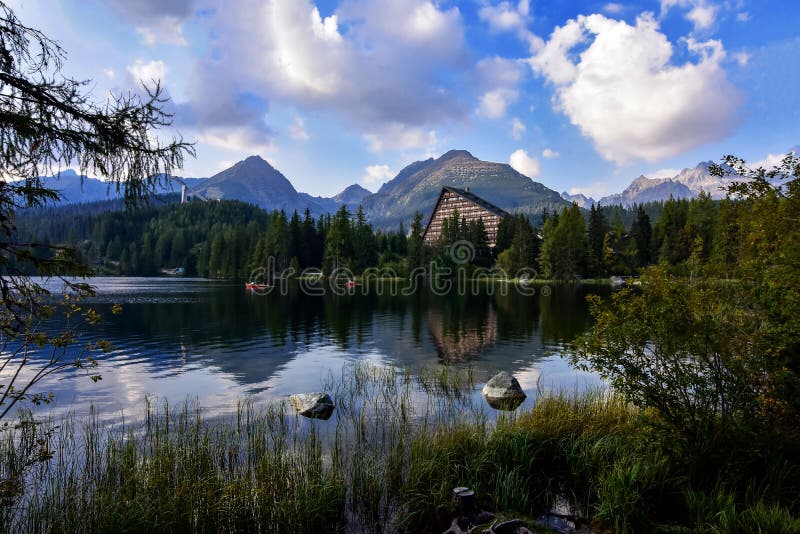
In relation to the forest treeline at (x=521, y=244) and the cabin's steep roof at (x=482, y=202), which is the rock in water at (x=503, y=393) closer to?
the forest treeline at (x=521, y=244)

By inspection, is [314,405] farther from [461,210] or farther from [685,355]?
[461,210]

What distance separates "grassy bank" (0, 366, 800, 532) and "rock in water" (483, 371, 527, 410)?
4.09 m

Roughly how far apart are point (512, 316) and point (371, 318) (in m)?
14.0

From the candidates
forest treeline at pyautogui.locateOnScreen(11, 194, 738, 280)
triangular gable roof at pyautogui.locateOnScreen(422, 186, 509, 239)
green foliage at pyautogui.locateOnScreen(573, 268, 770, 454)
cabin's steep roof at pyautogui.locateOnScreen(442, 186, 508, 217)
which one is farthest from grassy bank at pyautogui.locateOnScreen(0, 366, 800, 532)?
cabin's steep roof at pyautogui.locateOnScreen(442, 186, 508, 217)

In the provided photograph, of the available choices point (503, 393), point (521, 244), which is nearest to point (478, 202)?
point (521, 244)

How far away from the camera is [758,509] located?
6410 mm

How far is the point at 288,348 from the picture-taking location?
29.0m

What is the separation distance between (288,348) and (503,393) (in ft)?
54.3

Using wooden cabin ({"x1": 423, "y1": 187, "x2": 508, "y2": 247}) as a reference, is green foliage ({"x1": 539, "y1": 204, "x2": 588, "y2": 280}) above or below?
below

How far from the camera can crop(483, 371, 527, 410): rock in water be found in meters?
16.0

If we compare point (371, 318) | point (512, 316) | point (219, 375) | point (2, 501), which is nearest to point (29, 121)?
point (2, 501)

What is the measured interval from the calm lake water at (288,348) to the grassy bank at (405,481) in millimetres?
4331

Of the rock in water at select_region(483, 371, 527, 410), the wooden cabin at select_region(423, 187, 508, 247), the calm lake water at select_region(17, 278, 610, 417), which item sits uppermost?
the wooden cabin at select_region(423, 187, 508, 247)

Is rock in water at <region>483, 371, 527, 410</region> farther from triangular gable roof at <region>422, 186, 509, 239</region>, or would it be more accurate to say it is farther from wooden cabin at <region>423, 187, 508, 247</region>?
triangular gable roof at <region>422, 186, 509, 239</region>
